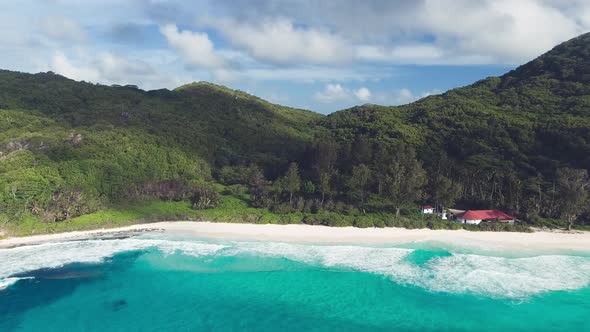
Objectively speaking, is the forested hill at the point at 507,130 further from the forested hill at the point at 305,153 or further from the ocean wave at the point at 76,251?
the ocean wave at the point at 76,251

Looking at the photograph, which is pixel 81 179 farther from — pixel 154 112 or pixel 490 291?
pixel 490 291

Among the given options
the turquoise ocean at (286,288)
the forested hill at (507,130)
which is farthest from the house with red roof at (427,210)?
the turquoise ocean at (286,288)

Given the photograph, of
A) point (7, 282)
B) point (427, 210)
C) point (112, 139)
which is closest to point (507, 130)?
point (427, 210)

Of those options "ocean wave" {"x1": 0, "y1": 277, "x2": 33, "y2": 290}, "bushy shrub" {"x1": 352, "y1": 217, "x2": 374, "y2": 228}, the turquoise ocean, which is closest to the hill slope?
the turquoise ocean

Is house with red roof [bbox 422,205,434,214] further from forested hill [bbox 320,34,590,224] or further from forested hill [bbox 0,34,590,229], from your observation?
forested hill [bbox 320,34,590,224]

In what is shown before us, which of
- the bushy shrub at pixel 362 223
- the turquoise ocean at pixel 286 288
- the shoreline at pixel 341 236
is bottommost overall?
the turquoise ocean at pixel 286 288

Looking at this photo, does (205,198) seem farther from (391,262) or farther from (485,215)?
(485,215)
